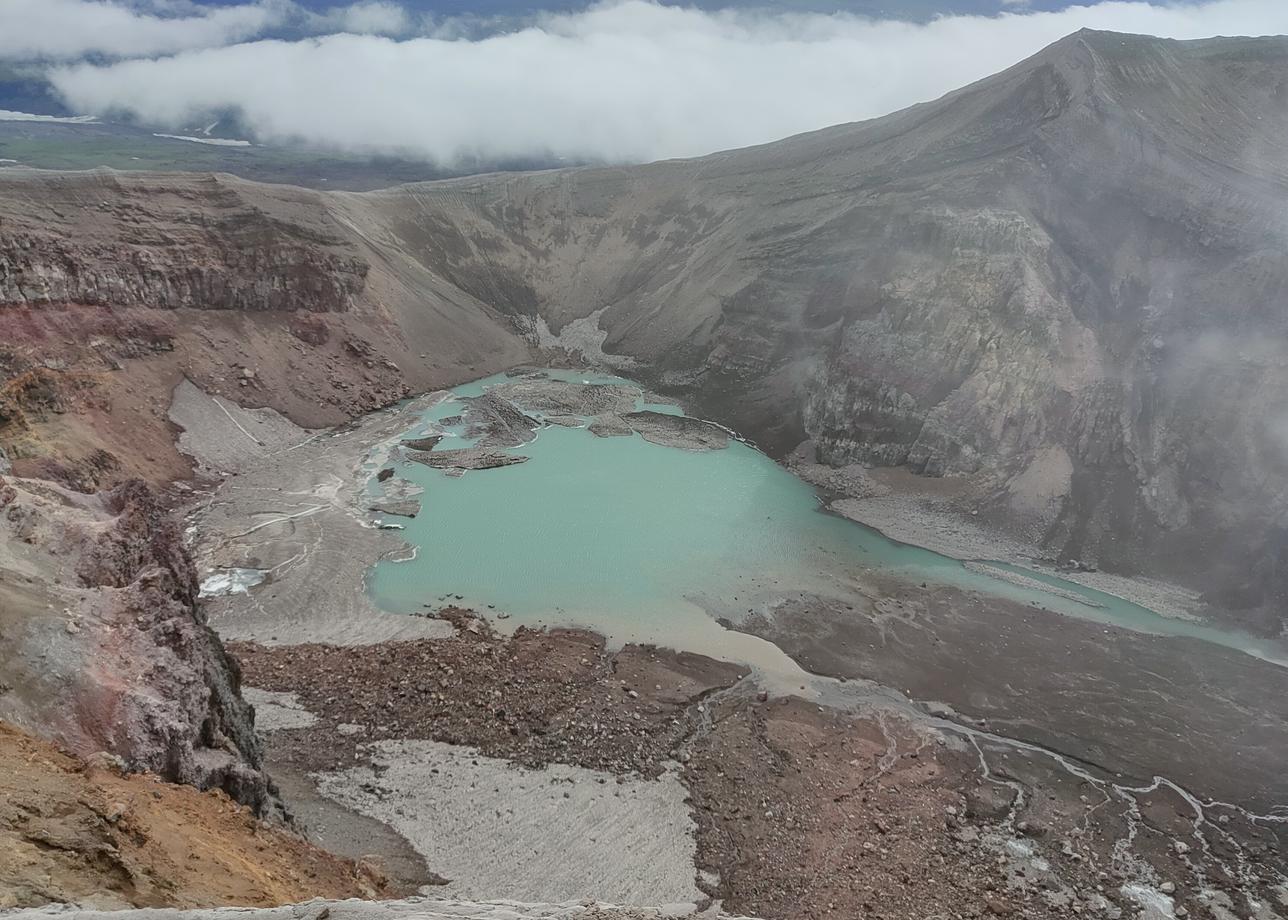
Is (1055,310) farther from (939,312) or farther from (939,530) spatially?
(939,530)

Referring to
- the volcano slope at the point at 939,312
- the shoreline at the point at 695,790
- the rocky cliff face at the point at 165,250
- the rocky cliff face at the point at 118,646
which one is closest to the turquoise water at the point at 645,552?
the shoreline at the point at 695,790

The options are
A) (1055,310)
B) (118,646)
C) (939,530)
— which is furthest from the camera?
(1055,310)

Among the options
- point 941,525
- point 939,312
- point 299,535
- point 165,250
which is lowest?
point 299,535

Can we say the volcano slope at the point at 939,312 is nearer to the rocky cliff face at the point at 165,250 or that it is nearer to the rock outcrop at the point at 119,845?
the rocky cliff face at the point at 165,250

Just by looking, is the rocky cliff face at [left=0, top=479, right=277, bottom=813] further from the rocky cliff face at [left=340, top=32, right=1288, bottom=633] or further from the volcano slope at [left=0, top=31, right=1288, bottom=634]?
the rocky cliff face at [left=340, top=32, right=1288, bottom=633]

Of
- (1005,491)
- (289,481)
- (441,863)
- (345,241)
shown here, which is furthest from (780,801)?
(345,241)

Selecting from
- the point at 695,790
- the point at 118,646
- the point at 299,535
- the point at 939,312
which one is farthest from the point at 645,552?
the point at 118,646
